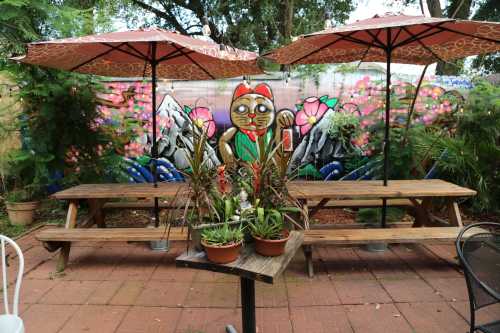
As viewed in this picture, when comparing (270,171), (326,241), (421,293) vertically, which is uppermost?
(270,171)

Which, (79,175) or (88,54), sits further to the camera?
(79,175)

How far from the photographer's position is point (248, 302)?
2.08 m

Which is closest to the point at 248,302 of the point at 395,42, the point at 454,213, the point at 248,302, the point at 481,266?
the point at 248,302

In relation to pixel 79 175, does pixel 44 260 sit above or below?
below

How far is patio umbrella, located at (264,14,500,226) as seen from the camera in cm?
310

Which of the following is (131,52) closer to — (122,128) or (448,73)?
(122,128)

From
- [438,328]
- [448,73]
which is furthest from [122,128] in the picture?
[448,73]

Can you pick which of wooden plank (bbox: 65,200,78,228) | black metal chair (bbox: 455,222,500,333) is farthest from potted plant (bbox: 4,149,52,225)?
black metal chair (bbox: 455,222,500,333)

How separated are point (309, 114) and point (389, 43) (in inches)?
98.1

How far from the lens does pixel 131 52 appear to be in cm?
381

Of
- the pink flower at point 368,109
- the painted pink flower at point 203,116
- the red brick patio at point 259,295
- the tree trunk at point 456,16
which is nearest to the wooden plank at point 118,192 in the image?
the red brick patio at point 259,295

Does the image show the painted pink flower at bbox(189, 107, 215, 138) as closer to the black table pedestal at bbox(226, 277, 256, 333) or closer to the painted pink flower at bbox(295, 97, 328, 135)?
the painted pink flower at bbox(295, 97, 328, 135)

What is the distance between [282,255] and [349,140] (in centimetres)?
444

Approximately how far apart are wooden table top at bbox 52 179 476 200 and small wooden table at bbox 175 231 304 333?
4.42 feet
